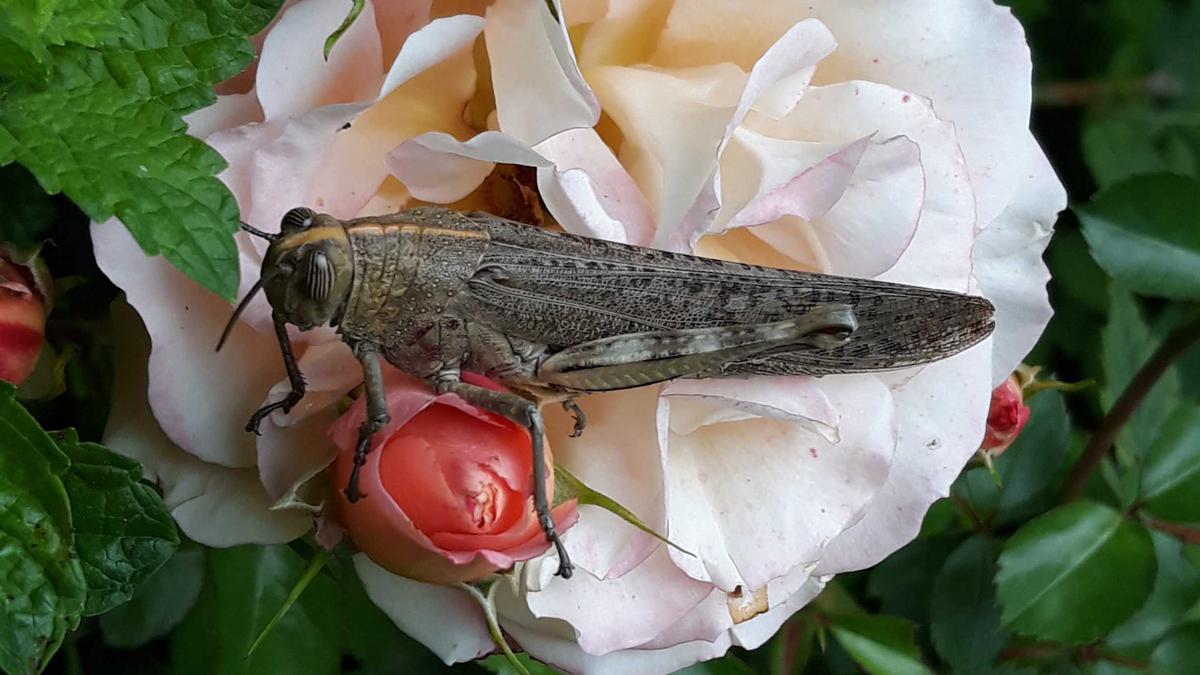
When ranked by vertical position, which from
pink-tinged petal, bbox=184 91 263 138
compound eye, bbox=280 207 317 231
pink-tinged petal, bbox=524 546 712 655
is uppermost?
pink-tinged petal, bbox=184 91 263 138

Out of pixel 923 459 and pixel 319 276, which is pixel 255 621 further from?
pixel 923 459

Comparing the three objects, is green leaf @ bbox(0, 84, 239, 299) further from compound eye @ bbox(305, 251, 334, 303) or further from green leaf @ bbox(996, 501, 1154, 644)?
green leaf @ bbox(996, 501, 1154, 644)

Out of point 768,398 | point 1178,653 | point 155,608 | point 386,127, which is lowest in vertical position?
point 1178,653

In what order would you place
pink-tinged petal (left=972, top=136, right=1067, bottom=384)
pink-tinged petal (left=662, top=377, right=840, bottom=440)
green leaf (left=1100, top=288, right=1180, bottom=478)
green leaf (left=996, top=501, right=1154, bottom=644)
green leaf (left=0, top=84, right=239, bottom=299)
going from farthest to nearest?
green leaf (left=1100, top=288, right=1180, bottom=478) < green leaf (left=996, top=501, right=1154, bottom=644) < pink-tinged petal (left=972, top=136, right=1067, bottom=384) < pink-tinged petal (left=662, top=377, right=840, bottom=440) < green leaf (left=0, top=84, right=239, bottom=299)

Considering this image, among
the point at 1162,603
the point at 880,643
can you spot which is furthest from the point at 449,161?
the point at 1162,603

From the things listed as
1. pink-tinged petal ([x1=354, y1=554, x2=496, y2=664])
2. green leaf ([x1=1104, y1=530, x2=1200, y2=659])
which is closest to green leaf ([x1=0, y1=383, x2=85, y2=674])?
pink-tinged petal ([x1=354, y1=554, x2=496, y2=664])

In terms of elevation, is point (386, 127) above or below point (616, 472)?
above
